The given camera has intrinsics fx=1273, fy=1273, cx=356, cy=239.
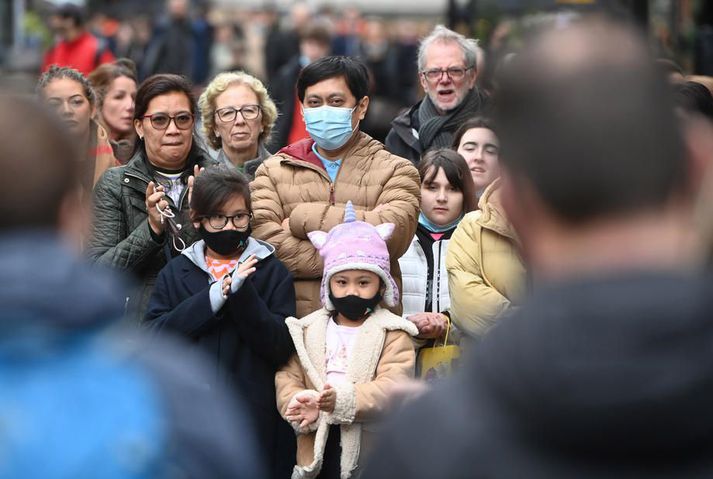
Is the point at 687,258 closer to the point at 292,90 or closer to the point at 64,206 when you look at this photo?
the point at 64,206

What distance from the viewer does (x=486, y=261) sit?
5.38 meters

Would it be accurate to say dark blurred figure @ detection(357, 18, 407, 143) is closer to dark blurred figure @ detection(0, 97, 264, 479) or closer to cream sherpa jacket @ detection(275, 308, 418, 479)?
cream sherpa jacket @ detection(275, 308, 418, 479)

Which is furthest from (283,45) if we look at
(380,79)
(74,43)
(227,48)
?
(74,43)

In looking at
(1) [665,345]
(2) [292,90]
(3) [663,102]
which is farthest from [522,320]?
(2) [292,90]

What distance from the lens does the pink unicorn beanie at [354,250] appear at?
523 cm

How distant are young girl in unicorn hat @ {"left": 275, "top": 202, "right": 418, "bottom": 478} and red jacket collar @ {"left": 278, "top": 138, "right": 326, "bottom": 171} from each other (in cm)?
62

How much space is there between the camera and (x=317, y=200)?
5.75 meters

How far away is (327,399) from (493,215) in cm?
107

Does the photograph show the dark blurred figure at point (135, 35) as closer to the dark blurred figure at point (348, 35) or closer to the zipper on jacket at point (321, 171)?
the dark blurred figure at point (348, 35)

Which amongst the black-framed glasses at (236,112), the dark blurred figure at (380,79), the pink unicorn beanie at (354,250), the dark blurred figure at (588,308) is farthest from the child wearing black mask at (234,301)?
the dark blurred figure at (380,79)

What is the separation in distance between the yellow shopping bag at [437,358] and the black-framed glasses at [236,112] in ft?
5.38

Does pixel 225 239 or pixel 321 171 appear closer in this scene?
pixel 225 239

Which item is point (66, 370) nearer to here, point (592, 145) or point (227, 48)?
point (592, 145)

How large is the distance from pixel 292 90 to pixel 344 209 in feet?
22.9
